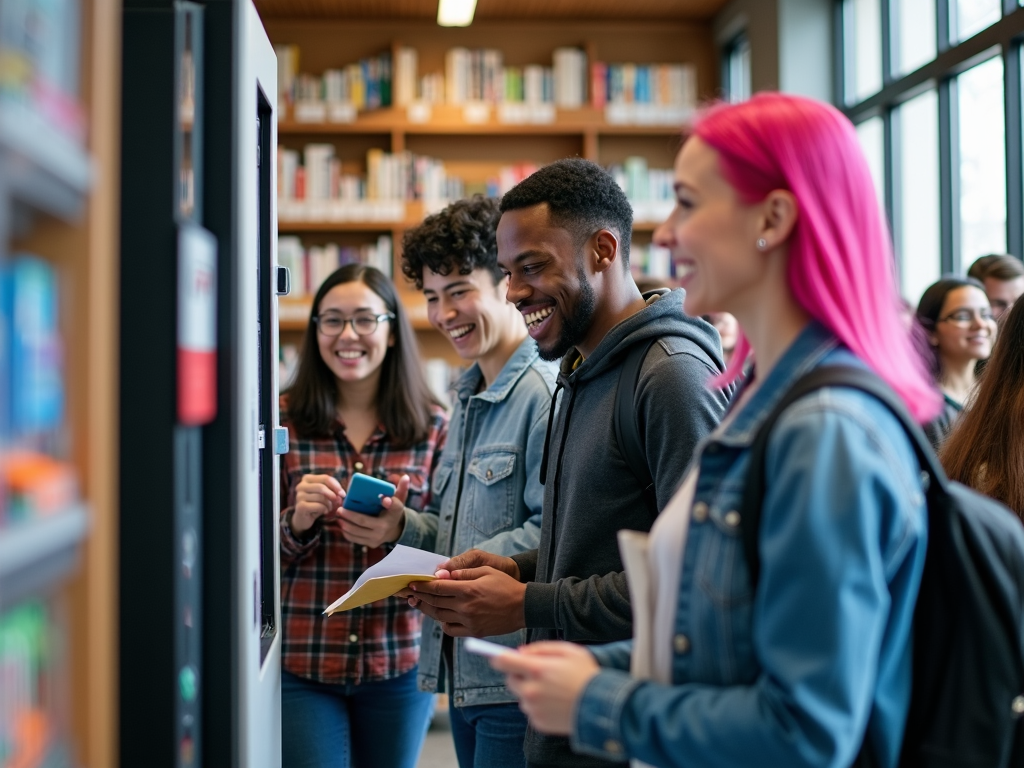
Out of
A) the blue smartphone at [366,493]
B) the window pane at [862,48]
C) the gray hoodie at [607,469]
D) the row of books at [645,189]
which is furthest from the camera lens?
the row of books at [645,189]

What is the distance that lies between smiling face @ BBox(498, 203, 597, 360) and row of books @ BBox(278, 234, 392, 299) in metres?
4.44

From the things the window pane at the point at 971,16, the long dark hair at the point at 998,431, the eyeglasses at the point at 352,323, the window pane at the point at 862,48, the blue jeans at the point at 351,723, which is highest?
the window pane at the point at 862,48

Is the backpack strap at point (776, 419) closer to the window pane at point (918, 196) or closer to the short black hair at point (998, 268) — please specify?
the short black hair at point (998, 268)

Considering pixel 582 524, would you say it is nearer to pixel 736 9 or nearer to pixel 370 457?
pixel 370 457

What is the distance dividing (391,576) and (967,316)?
2.86 metres

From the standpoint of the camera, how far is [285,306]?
617cm

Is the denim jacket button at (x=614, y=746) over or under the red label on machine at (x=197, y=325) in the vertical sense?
under

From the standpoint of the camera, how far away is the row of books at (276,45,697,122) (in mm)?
6348

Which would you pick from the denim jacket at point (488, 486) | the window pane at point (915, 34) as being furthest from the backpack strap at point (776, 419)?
the window pane at point (915, 34)

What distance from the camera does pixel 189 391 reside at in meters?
1.19

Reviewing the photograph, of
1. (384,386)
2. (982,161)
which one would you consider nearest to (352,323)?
(384,386)

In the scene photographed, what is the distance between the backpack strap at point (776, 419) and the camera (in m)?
1.07

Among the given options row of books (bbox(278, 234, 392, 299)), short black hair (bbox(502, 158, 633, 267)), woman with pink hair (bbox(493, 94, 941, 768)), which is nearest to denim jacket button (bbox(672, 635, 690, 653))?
woman with pink hair (bbox(493, 94, 941, 768))

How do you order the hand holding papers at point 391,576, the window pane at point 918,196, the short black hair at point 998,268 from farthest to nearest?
the window pane at point 918,196 → the short black hair at point 998,268 → the hand holding papers at point 391,576
